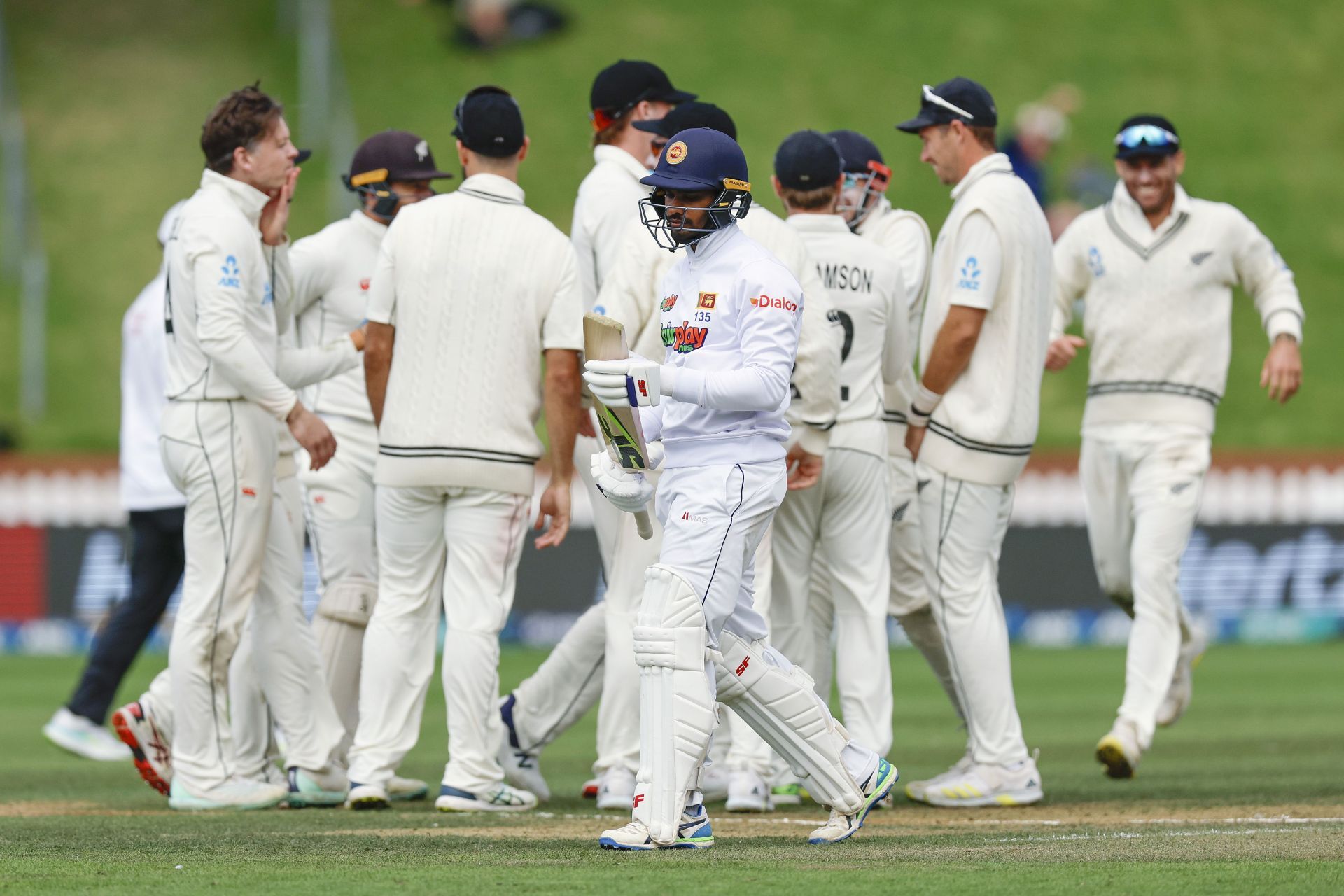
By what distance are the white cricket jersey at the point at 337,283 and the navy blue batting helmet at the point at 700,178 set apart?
2.59 meters

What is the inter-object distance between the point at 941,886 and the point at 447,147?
2570cm

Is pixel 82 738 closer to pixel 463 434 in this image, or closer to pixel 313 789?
pixel 313 789

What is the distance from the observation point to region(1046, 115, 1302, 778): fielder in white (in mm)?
9195

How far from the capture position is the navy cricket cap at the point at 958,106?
27.3 feet

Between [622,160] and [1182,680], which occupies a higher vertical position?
[622,160]

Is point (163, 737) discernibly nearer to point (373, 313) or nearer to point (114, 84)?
point (373, 313)

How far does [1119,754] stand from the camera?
840 centimetres

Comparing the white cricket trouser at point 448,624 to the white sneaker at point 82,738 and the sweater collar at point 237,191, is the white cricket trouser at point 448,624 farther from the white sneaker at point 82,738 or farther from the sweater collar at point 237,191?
the white sneaker at point 82,738

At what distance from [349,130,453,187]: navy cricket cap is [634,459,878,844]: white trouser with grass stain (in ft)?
9.08

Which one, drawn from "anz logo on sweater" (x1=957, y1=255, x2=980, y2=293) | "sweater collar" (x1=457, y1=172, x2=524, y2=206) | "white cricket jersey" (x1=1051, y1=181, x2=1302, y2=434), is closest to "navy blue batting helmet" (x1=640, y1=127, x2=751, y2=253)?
"sweater collar" (x1=457, y1=172, x2=524, y2=206)

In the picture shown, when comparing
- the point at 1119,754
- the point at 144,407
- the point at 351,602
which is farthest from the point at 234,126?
the point at 1119,754

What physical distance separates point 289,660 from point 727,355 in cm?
264

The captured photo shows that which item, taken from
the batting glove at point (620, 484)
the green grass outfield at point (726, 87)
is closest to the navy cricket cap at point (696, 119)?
the batting glove at point (620, 484)

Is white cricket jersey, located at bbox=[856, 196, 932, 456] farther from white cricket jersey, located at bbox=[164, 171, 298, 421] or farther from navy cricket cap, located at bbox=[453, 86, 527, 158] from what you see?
white cricket jersey, located at bbox=[164, 171, 298, 421]
